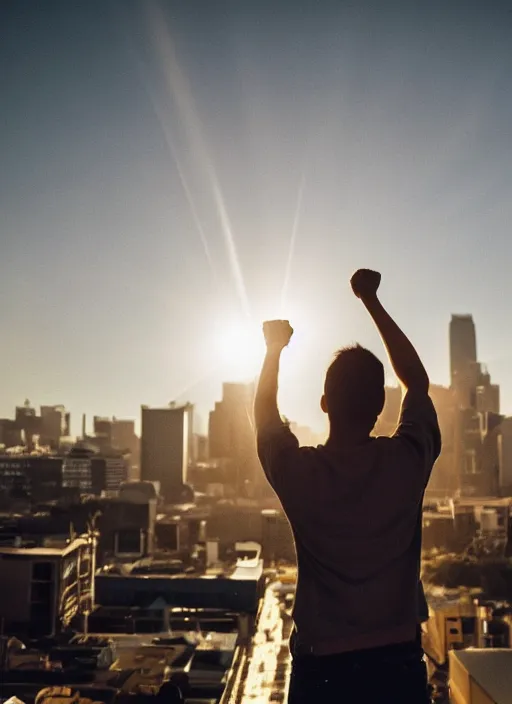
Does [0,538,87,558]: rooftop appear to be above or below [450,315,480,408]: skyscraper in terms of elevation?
below

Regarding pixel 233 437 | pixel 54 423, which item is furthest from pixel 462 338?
pixel 54 423

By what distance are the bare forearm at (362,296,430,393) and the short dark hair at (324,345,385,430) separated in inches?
3.1

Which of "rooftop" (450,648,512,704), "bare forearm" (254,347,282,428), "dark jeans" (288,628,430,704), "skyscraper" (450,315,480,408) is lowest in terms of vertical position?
"rooftop" (450,648,512,704)

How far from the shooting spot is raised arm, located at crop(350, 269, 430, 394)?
118 cm

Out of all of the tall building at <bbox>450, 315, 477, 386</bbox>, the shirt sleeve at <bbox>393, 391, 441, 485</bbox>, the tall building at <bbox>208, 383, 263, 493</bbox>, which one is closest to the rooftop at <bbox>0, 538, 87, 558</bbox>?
the shirt sleeve at <bbox>393, 391, 441, 485</bbox>

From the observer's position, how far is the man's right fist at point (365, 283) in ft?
4.15

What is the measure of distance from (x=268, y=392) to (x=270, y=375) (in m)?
0.04

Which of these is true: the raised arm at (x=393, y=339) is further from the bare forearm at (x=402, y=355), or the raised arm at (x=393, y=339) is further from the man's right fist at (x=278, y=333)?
the man's right fist at (x=278, y=333)

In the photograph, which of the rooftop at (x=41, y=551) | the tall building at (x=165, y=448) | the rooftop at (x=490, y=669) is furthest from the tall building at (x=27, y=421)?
the rooftop at (x=490, y=669)

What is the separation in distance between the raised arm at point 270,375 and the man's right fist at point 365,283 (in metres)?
0.16

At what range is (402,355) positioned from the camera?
3.90 ft

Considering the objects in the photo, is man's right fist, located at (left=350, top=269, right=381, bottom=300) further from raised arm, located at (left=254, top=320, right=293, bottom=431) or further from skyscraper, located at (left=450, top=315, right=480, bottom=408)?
skyscraper, located at (left=450, top=315, right=480, bottom=408)

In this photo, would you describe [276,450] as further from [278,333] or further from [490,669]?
[490,669]

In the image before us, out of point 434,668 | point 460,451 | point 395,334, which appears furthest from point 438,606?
point 460,451
